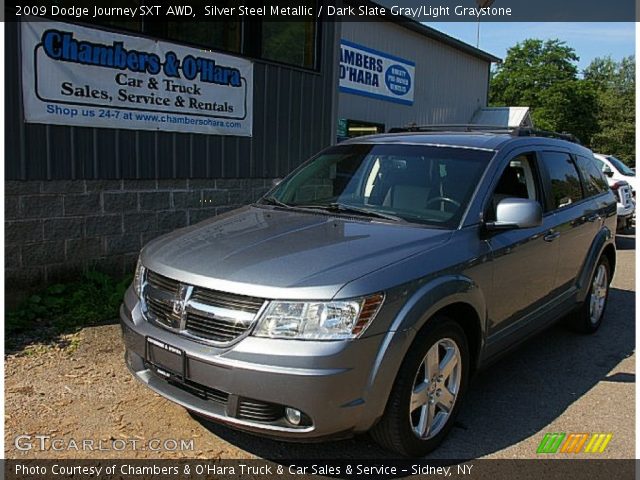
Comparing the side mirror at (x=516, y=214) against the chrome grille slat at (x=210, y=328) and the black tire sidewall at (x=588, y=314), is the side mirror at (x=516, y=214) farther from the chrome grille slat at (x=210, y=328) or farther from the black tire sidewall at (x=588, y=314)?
the black tire sidewall at (x=588, y=314)

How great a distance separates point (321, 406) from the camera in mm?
2852

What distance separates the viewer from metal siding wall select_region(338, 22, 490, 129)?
12078 mm

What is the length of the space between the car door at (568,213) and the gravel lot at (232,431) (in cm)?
74

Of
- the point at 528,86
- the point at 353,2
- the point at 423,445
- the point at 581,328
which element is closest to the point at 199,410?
the point at 423,445

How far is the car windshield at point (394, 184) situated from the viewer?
13.0 feet

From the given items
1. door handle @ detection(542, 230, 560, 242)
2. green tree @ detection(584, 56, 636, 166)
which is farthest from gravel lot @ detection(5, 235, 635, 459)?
green tree @ detection(584, 56, 636, 166)

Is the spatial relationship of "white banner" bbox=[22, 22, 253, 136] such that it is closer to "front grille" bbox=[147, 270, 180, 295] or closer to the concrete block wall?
the concrete block wall

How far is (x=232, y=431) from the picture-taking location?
3.66m

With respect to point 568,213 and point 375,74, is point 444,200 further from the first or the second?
point 375,74

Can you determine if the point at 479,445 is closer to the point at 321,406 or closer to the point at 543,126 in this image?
the point at 321,406

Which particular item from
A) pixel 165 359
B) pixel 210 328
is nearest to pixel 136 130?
pixel 165 359

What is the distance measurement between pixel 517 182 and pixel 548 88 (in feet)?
152

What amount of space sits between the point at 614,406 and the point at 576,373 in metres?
0.60

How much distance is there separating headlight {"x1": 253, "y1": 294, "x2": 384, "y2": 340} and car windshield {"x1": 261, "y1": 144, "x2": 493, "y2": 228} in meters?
1.11
